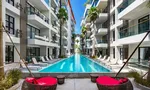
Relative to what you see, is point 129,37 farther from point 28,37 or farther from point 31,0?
point 31,0

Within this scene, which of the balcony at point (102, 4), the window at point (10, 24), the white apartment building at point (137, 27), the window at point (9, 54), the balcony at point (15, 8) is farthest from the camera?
the balcony at point (102, 4)

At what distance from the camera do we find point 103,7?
1411 inches

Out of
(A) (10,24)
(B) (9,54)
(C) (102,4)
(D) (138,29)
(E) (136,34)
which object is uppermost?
(C) (102,4)

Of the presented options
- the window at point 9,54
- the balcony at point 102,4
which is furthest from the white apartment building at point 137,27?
the window at point 9,54

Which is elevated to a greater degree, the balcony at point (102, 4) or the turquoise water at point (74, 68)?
the balcony at point (102, 4)

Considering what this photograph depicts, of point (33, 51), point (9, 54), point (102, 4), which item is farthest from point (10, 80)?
point (102, 4)

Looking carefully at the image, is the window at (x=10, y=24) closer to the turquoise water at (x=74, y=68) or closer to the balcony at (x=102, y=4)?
the turquoise water at (x=74, y=68)

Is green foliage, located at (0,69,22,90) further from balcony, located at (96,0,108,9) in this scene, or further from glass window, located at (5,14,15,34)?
balcony, located at (96,0,108,9)

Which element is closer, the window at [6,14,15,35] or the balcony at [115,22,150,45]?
Result: the balcony at [115,22,150,45]

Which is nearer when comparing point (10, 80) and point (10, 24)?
point (10, 80)

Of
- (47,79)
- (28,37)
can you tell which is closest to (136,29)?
(47,79)

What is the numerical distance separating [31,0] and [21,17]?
4.66 metres

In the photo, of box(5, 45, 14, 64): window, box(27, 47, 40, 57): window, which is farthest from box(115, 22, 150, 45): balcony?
box(27, 47, 40, 57): window

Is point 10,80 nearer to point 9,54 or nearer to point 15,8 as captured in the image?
point 9,54
